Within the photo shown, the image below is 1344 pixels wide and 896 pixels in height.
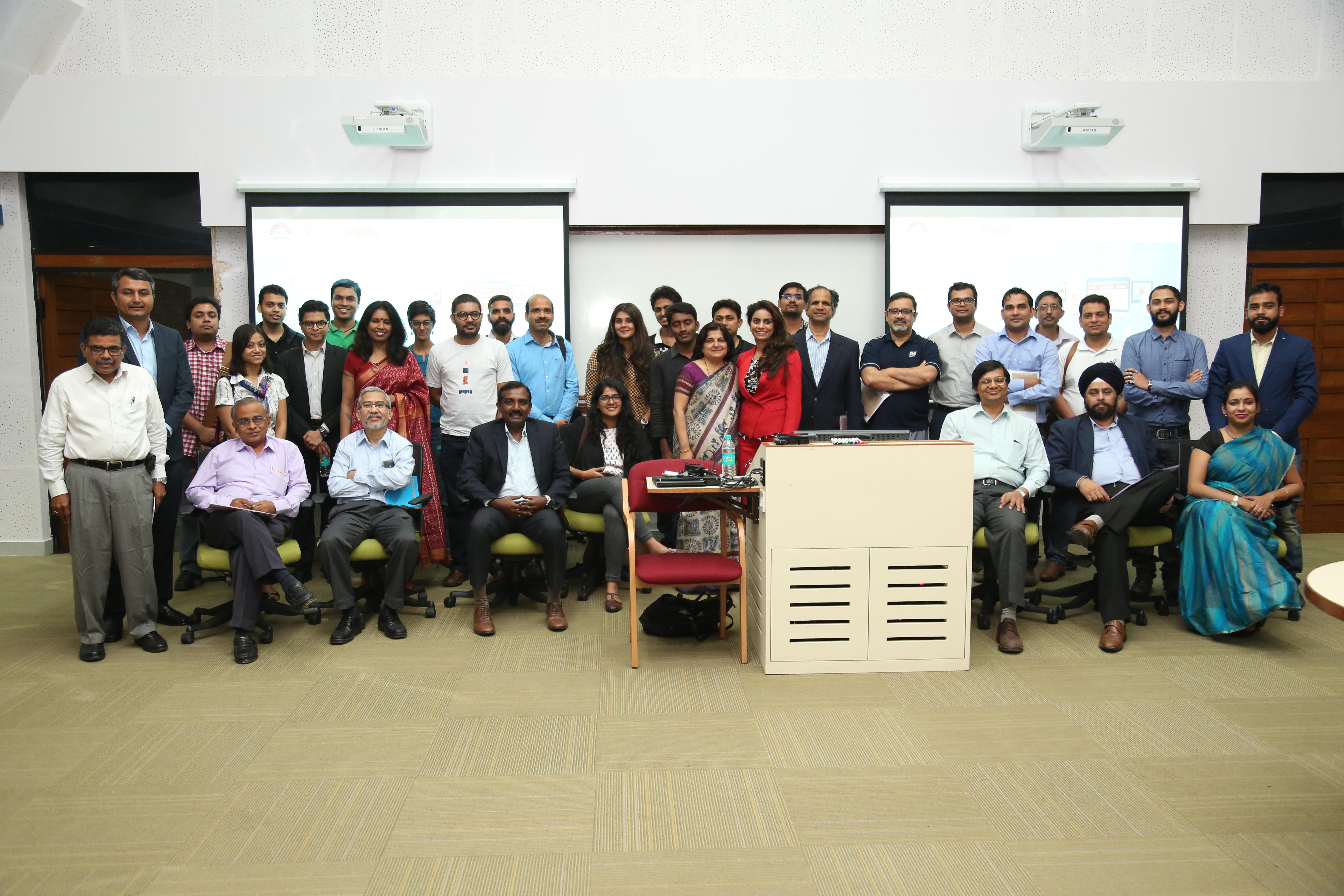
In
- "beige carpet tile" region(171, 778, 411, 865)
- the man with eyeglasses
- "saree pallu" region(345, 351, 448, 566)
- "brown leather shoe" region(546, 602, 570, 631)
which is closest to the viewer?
"beige carpet tile" region(171, 778, 411, 865)

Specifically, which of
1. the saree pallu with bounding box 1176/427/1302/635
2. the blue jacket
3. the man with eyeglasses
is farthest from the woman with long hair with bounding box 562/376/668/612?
the blue jacket

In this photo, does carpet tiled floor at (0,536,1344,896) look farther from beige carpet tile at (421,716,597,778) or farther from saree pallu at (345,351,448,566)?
saree pallu at (345,351,448,566)

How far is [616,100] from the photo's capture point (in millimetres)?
5379

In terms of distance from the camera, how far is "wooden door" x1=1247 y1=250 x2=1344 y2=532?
5.86m

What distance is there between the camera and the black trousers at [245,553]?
3598 mm

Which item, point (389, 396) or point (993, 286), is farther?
point (993, 286)

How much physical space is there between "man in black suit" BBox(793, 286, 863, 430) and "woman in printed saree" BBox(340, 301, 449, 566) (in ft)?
6.79

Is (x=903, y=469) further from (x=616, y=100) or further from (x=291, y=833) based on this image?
(x=616, y=100)

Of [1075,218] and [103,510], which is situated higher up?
[1075,218]

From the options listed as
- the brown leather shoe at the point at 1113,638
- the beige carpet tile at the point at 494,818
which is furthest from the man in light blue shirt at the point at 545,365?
the brown leather shoe at the point at 1113,638

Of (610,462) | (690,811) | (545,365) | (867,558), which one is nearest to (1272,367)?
(867,558)

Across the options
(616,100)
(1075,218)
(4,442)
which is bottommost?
(4,442)

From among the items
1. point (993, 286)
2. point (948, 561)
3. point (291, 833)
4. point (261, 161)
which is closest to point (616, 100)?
point (261, 161)

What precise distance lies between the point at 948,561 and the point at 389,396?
2.90 meters
